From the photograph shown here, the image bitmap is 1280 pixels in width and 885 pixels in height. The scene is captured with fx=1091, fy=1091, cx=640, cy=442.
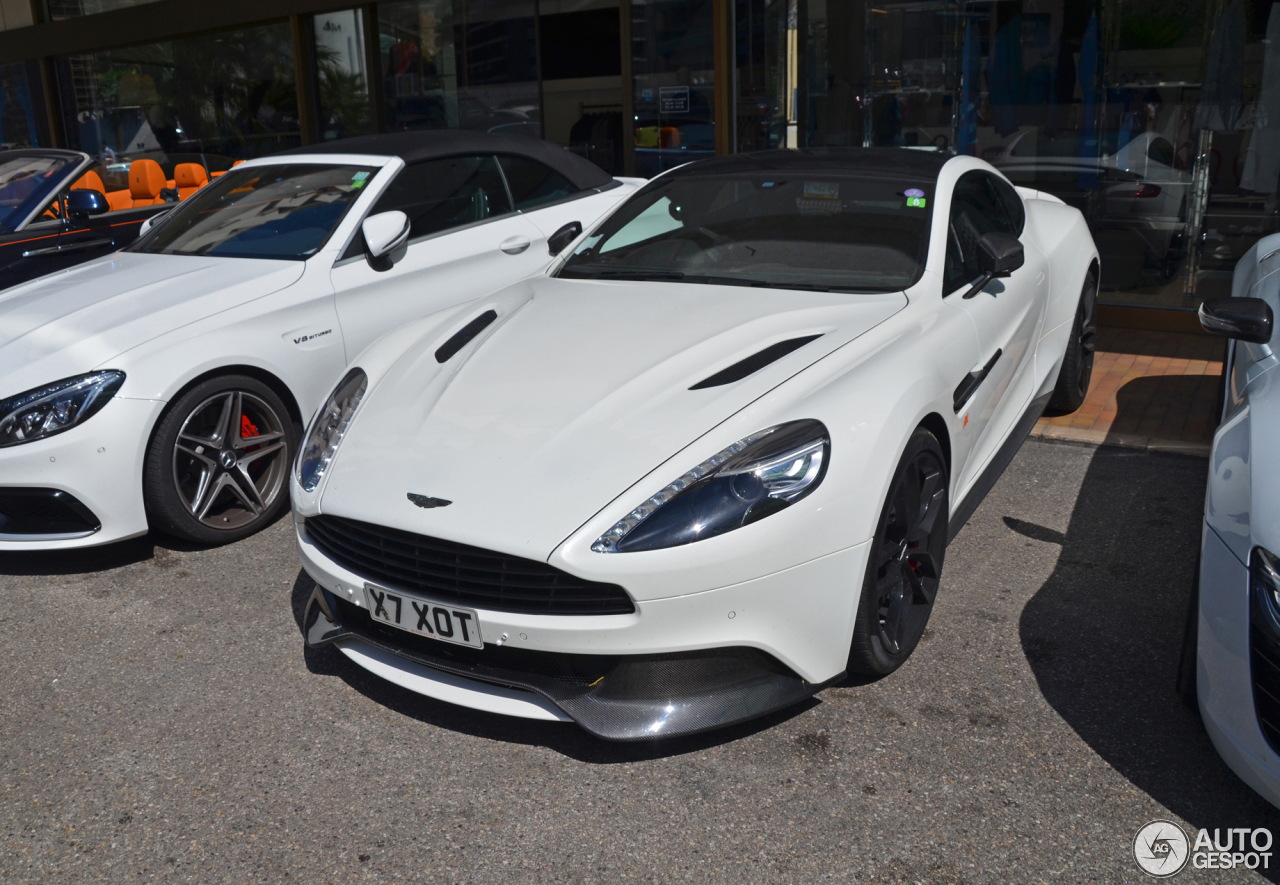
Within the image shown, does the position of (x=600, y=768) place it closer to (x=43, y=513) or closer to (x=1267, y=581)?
(x=1267, y=581)

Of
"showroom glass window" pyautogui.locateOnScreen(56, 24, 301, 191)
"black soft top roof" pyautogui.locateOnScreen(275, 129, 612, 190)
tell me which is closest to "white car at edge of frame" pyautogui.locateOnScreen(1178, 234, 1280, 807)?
"black soft top roof" pyautogui.locateOnScreen(275, 129, 612, 190)

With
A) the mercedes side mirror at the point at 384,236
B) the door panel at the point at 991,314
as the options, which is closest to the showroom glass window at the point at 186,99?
the mercedes side mirror at the point at 384,236

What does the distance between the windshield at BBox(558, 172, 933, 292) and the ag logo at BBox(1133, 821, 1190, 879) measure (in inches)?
69.6

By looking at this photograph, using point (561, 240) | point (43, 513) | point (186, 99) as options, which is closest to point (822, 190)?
point (561, 240)

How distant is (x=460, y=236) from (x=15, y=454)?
2225 millimetres

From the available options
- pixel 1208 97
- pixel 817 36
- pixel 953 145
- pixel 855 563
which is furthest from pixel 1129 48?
pixel 855 563

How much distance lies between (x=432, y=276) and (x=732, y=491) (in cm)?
284

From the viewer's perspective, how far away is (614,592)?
99.5 inches

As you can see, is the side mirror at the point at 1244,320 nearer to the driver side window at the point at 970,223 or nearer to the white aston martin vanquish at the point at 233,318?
the driver side window at the point at 970,223

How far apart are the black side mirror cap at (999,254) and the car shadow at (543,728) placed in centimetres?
160

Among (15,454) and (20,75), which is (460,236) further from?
(20,75)

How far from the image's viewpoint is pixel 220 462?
4176 mm

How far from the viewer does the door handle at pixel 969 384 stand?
329 cm

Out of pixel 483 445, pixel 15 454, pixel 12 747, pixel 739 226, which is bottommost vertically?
pixel 12 747
